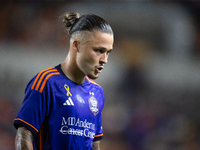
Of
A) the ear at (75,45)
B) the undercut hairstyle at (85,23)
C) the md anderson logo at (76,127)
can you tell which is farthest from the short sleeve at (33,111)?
the undercut hairstyle at (85,23)

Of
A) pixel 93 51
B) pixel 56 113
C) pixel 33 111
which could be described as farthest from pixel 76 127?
pixel 93 51

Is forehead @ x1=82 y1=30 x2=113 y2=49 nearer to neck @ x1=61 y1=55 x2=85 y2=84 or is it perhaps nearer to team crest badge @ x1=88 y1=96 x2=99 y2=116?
neck @ x1=61 y1=55 x2=85 y2=84

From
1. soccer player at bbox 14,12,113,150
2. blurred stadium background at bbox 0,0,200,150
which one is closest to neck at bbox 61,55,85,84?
soccer player at bbox 14,12,113,150

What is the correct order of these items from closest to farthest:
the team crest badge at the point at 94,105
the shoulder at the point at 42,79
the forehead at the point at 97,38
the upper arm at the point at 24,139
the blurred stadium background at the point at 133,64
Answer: the upper arm at the point at 24,139
the shoulder at the point at 42,79
the forehead at the point at 97,38
the team crest badge at the point at 94,105
the blurred stadium background at the point at 133,64

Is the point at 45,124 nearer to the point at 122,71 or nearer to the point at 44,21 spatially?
the point at 122,71

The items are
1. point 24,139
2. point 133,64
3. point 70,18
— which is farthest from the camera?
point 133,64

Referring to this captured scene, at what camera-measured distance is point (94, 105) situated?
182 centimetres

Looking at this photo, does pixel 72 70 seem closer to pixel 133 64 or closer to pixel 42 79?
pixel 42 79

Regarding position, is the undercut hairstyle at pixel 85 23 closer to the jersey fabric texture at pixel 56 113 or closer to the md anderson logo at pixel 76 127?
the jersey fabric texture at pixel 56 113

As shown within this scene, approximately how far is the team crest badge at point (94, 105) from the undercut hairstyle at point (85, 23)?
47 cm

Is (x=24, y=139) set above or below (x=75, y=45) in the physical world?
below

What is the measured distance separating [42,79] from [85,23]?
0.45m

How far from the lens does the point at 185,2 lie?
5.34 metres

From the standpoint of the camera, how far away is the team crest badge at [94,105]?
70.4 inches
